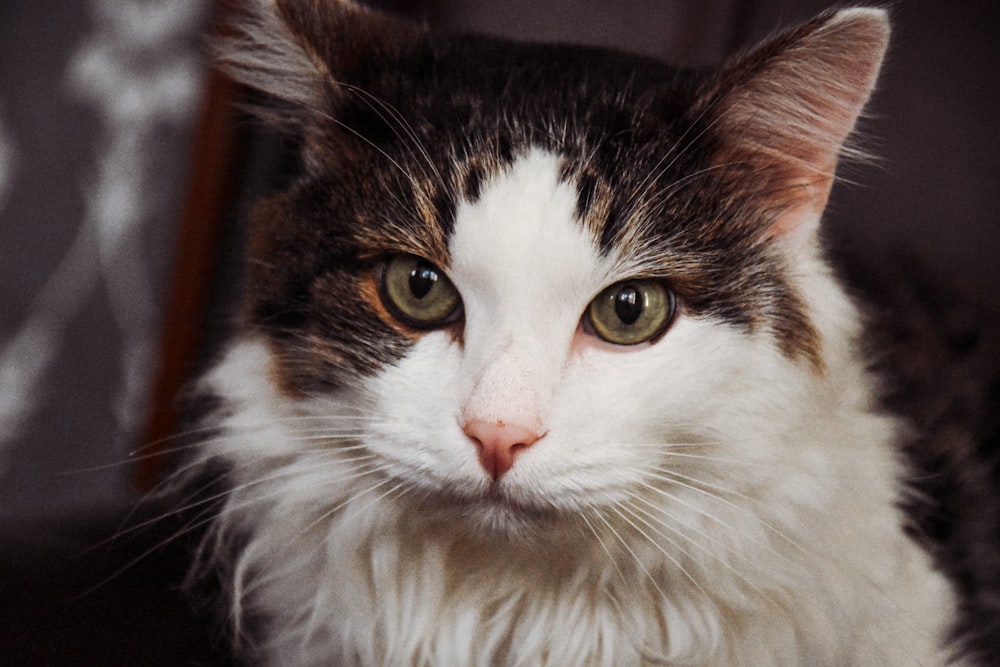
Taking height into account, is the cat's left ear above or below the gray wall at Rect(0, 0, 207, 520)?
above

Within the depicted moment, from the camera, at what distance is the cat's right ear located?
917 millimetres

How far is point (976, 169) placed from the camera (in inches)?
48.4

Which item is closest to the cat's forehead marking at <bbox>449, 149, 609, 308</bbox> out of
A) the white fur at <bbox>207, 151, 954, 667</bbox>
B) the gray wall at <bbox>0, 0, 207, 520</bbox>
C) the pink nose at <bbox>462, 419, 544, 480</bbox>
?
the white fur at <bbox>207, 151, 954, 667</bbox>

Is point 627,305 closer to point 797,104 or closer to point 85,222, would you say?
point 797,104

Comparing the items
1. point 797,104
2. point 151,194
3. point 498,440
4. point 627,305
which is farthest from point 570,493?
point 151,194

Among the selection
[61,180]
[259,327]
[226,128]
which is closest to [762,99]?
[259,327]

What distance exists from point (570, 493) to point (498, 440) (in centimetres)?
8

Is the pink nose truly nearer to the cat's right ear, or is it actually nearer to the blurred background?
the cat's right ear

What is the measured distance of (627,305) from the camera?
2.77 feet

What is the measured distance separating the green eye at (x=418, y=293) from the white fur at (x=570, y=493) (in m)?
0.03

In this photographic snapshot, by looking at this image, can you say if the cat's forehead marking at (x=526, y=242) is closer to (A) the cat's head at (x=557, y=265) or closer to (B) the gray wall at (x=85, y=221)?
(A) the cat's head at (x=557, y=265)

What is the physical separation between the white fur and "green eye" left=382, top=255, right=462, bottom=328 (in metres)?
0.03

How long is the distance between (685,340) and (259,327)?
0.43m

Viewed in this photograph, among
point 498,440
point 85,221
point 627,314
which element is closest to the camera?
point 498,440
